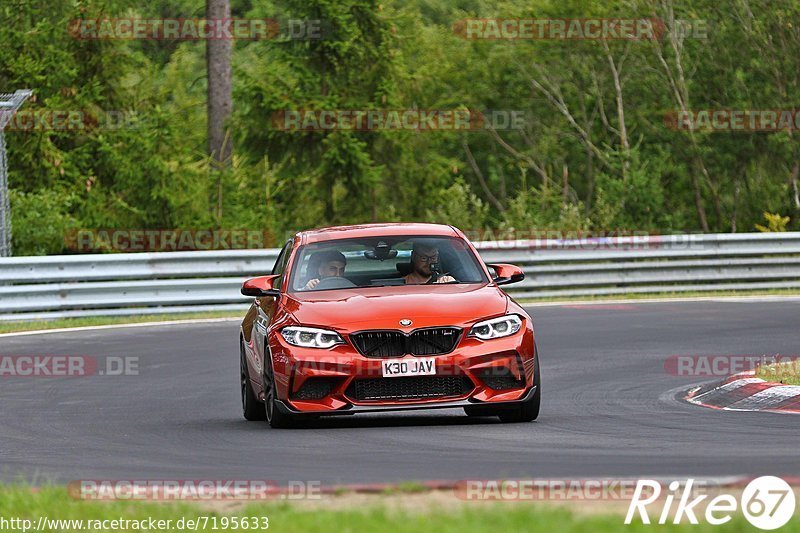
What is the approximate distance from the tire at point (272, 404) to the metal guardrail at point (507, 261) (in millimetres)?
12316

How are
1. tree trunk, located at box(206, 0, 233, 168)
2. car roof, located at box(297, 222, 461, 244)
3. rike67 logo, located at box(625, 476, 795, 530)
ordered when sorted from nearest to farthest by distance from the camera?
1. rike67 logo, located at box(625, 476, 795, 530)
2. car roof, located at box(297, 222, 461, 244)
3. tree trunk, located at box(206, 0, 233, 168)

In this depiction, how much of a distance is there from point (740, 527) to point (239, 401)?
27.5ft

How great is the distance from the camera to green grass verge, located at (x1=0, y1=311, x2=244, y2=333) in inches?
885

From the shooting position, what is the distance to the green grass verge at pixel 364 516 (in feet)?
20.7

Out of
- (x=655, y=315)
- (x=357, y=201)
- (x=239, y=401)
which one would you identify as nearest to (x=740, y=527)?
(x=239, y=401)


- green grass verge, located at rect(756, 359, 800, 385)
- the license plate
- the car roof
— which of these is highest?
the car roof

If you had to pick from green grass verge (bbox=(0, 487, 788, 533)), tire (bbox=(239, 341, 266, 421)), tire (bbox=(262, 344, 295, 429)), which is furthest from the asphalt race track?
green grass verge (bbox=(0, 487, 788, 533))

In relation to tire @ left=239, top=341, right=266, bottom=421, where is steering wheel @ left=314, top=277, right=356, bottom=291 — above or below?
above

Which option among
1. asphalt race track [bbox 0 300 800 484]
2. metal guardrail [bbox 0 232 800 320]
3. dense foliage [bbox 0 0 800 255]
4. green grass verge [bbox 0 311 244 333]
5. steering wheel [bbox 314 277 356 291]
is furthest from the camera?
dense foliage [bbox 0 0 800 255]

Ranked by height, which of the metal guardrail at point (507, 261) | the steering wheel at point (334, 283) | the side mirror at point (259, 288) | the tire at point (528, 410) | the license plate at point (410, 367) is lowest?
the metal guardrail at point (507, 261)

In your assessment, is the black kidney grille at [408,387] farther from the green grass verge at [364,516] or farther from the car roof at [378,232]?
the green grass verge at [364,516]

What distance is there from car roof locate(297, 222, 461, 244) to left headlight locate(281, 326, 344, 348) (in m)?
1.62

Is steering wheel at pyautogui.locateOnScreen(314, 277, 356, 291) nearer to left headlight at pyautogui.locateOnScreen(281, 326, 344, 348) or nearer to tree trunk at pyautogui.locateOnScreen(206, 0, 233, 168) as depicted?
left headlight at pyautogui.locateOnScreen(281, 326, 344, 348)

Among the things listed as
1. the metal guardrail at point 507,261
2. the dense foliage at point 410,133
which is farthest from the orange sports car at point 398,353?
the dense foliage at point 410,133
